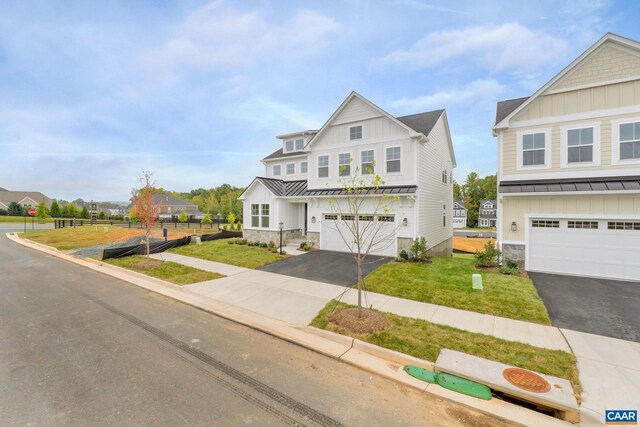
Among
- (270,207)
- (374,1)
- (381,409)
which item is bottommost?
(381,409)

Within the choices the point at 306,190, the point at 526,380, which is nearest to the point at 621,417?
Answer: the point at 526,380

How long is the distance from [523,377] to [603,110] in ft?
39.2

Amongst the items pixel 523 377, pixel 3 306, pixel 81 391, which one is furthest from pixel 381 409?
pixel 3 306

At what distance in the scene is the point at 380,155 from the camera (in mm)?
15102

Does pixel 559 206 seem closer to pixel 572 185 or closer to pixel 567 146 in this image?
pixel 572 185

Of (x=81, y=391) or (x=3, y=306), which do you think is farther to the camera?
(x=3, y=306)

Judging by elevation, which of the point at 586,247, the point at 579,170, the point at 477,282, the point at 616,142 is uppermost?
the point at 616,142

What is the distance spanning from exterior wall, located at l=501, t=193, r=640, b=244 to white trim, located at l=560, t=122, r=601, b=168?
136 centimetres

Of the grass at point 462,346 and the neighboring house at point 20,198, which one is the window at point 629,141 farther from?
the neighboring house at point 20,198

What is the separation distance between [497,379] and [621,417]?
4.57 ft

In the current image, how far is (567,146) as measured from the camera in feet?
35.6

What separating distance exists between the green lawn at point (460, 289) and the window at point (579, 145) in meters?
5.60

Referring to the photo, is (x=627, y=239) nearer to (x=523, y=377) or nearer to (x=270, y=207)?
(x=523, y=377)

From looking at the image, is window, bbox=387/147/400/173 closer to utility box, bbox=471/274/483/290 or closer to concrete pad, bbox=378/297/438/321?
utility box, bbox=471/274/483/290
